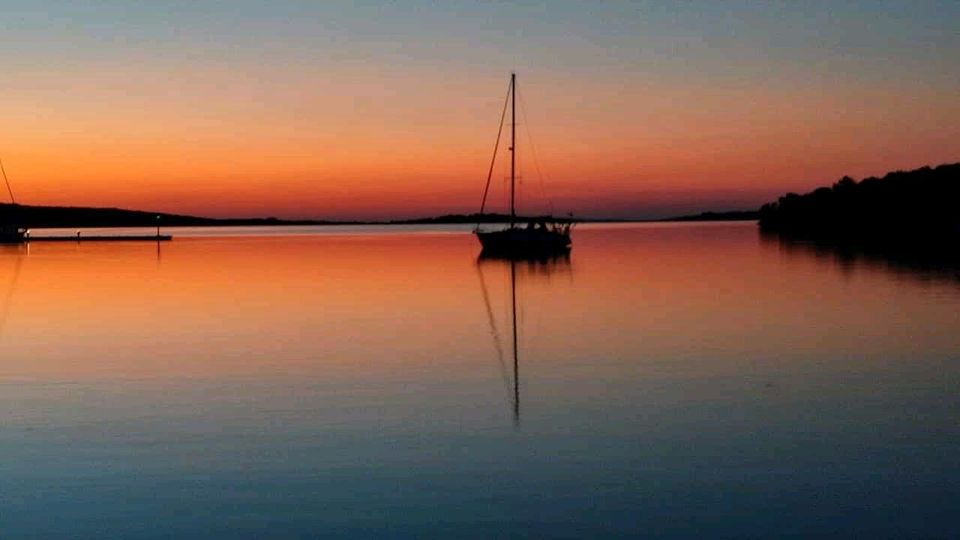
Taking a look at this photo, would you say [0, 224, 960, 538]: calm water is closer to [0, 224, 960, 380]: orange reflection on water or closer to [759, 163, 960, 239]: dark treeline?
[0, 224, 960, 380]: orange reflection on water

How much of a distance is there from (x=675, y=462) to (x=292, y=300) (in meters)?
21.3

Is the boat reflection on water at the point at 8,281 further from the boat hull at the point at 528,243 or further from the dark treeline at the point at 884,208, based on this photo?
the dark treeline at the point at 884,208

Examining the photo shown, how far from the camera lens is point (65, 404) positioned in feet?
Answer: 44.7

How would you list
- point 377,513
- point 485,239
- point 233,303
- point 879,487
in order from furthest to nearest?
point 485,239 < point 233,303 < point 879,487 < point 377,513

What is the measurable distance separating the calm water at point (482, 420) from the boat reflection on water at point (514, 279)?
0.16m

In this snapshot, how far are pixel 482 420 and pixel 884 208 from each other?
395 ft

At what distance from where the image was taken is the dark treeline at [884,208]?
359ft

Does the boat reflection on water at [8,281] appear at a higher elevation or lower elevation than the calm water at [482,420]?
higher

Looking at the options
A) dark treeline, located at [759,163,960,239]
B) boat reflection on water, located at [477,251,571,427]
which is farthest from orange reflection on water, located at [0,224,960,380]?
dark treeline, located at [759,163,960,239]

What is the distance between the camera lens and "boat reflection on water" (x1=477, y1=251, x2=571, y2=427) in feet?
49.4

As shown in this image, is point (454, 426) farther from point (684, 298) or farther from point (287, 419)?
point (684, 298)

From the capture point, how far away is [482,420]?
1228 centimetres

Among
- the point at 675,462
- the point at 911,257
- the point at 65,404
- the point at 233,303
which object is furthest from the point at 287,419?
the point at 911,257

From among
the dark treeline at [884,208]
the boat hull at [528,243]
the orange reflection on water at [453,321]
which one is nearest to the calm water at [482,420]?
the orange reflection on water at [453,321]
